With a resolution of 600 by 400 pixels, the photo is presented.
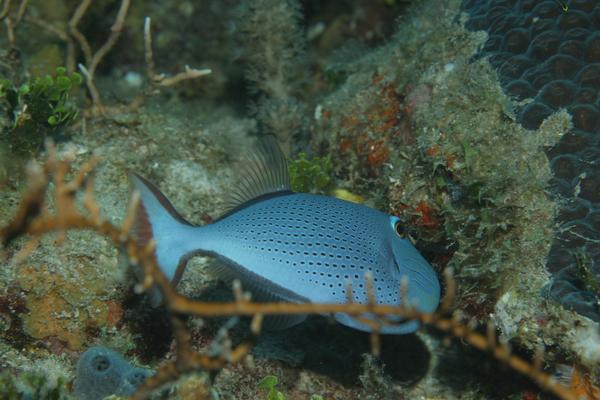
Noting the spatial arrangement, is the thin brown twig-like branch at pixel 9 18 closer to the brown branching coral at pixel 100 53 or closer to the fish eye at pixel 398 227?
the brown branching coral at pixel 100 53

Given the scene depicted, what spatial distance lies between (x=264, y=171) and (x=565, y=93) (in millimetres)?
2280

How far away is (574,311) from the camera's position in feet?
8.89

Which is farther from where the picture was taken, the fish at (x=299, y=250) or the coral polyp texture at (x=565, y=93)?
the coral polyp texture at (x=565, y=93)

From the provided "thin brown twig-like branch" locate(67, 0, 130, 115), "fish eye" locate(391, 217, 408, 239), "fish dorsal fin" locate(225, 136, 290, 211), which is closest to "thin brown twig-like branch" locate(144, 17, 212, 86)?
"thin brown twig-like branch" locate(67, 0, 130, 115)

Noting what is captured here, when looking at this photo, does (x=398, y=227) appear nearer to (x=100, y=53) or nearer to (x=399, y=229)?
(x=399, y=229)

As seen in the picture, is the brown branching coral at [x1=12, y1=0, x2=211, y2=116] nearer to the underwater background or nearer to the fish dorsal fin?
the underwater background

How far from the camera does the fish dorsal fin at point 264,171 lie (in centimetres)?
296

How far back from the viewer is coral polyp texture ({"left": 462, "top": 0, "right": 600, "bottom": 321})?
2.84 m

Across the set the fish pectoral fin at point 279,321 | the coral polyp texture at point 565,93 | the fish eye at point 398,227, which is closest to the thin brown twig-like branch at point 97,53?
the fish pectoral fin at point 279,321

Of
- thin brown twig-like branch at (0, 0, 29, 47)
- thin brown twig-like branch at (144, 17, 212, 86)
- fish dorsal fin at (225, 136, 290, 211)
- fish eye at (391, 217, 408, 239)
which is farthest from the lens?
thin brown twig-like branch at (144, 17, 212, 86)

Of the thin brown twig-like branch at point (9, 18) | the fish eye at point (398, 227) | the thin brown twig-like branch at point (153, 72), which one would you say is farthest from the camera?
the thin brown twig-like branch at point (153, 72)

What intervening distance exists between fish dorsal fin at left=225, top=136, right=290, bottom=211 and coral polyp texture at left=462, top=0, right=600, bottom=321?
181cm

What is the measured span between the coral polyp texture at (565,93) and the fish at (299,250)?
919mm

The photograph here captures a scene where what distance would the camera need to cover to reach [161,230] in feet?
8.18
